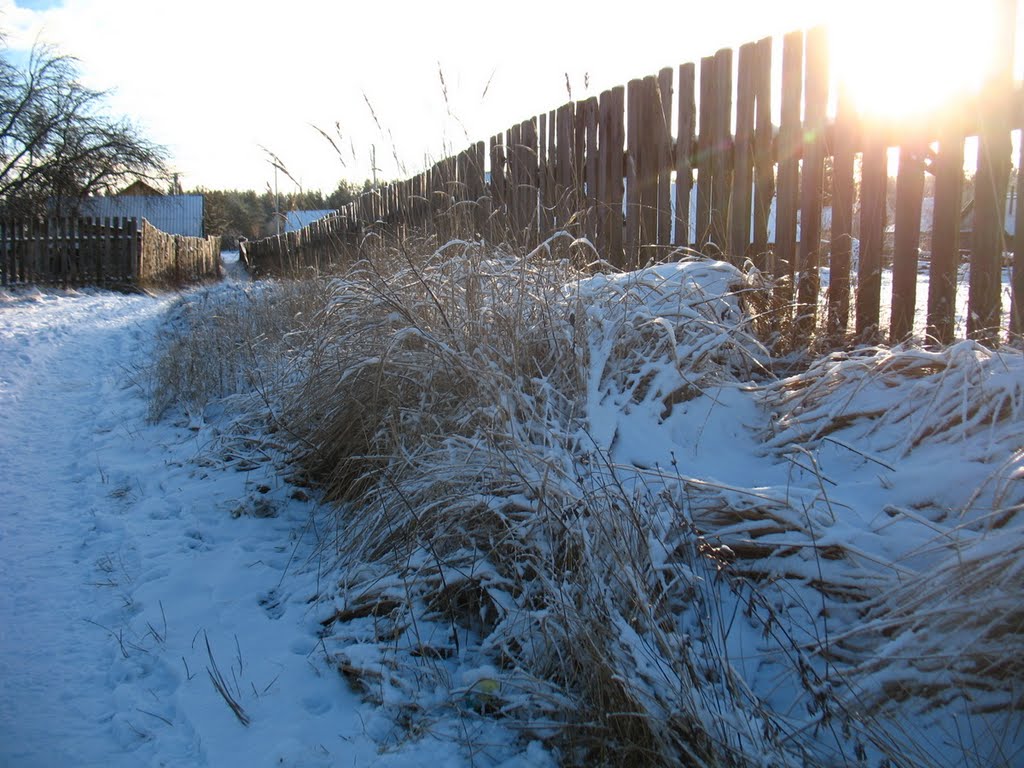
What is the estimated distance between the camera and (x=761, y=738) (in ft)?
3.91

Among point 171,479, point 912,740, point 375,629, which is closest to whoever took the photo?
point 912,740

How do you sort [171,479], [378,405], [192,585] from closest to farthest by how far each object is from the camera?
[192,585]
[378,405]
[171,479]

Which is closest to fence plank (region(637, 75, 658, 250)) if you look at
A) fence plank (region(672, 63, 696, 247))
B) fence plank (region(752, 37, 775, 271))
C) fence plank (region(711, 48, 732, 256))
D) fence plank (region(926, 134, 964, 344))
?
fence plank (region(672, 63, 696, 247))

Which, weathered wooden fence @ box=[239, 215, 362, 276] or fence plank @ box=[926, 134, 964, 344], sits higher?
weathered wooden fence @ box=[239, 215, 362, 276]

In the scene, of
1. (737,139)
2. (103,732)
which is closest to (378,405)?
(103,732)

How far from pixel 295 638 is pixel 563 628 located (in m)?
0.82

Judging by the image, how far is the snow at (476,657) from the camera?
1.45 metres

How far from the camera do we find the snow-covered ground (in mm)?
1480

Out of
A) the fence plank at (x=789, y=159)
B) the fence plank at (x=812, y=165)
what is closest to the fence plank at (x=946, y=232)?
the fence plank at (x=812, y=165)

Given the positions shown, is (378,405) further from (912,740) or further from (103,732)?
(912,740)

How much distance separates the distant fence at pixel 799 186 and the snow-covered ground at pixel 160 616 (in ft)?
6.16

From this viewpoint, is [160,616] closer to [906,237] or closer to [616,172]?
[906,237]

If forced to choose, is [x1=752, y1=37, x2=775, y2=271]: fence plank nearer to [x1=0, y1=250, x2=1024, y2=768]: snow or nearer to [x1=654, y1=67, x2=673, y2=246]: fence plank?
[x1=654, y1=67, x2=673, y2=246]: fence plank

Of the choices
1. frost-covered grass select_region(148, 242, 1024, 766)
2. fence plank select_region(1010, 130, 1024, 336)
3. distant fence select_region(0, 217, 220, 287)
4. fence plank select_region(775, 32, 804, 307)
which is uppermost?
distant fence select_region(0, 217, 220, 287)
